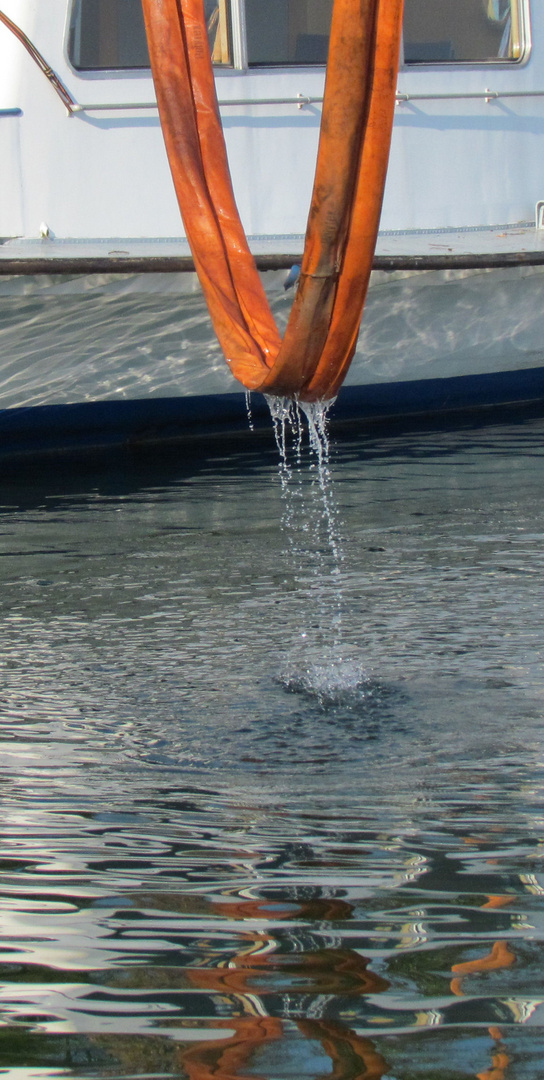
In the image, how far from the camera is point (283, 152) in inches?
283

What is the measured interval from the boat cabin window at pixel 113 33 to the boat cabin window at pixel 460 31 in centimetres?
108

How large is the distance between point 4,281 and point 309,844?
446 cm

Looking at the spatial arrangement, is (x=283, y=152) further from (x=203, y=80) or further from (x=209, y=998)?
(x=209, y=998)

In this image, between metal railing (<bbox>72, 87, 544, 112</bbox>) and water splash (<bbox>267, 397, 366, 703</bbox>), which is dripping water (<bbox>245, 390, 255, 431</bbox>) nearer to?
water splash (<bbox>267, 397, 366, 703</bbox>)

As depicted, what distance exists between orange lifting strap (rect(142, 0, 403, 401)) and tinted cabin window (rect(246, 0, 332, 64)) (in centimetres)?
297

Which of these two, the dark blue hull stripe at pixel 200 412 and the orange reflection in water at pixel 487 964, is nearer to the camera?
the orange reflection in water at pixel 487 964

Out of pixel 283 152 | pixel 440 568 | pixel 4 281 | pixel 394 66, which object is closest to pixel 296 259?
pixel 283 152

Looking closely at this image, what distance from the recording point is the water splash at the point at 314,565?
4.12 m

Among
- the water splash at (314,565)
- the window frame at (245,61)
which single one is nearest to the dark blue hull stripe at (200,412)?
the water splash at (314,565)

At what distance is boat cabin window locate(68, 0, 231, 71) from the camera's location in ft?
22.7

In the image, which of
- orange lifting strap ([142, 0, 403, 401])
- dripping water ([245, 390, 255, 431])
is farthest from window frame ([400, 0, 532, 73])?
orange lifting strap ([142, 0, 403, 401])

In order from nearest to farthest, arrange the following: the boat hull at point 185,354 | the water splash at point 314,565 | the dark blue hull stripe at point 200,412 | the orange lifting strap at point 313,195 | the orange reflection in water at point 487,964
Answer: the orange reflection in water at point 487,964 < the orange lifting strap at point 313,195 < the water splash at point 314,565 < the boat hull at point 185,354 < the dark blue hull stripe at point 200,412

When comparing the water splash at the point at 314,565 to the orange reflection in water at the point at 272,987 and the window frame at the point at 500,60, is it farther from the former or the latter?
the window frame at the point at 500,60

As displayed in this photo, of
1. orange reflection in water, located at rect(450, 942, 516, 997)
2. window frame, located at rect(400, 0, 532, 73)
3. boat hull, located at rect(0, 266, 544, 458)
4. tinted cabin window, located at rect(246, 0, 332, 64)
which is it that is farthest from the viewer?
window frame, located at rect(400, 0, 532, 73)
